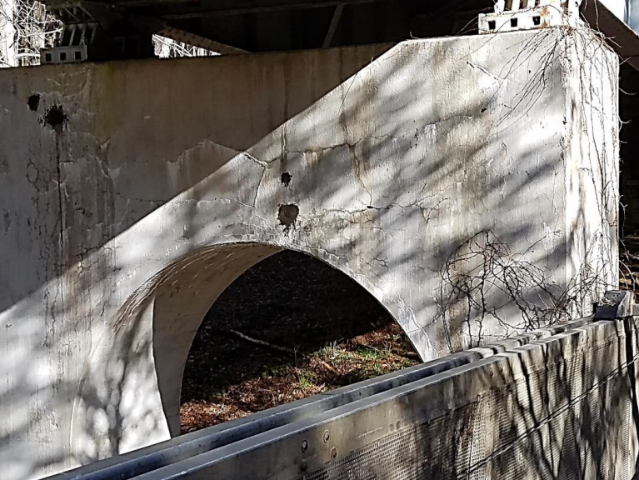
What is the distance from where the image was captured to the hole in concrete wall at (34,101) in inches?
248

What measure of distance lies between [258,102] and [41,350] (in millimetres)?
2417

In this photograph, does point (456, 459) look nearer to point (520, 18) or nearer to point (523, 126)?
point (523, 126)

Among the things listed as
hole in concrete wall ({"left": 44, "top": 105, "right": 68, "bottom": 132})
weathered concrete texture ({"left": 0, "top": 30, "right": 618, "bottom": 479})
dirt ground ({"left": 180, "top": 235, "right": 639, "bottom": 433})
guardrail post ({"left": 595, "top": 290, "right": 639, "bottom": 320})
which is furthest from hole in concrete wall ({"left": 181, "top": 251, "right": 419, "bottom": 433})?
guardrail post ({"left": 595, "top": 290, "right": 639, "bottom": 320})

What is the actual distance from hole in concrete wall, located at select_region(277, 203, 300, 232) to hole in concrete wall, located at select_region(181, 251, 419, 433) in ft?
18.0

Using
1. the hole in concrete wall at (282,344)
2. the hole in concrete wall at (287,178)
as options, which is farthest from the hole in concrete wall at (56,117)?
the hole in concrete wall at (282,344)

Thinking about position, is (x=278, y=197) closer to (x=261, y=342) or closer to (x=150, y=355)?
(x=150, y=355)

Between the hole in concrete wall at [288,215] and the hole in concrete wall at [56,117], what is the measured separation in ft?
5.93

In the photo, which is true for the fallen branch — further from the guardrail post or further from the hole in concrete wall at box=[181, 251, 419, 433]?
the guardrail post

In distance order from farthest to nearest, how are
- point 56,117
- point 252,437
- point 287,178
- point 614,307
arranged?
point 56,117
point 287,178
point 614,307
point 252,437

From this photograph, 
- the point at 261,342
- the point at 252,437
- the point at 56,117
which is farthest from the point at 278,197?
the point at 261,342

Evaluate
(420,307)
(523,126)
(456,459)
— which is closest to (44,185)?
(420,307)

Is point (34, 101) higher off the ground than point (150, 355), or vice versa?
point (34, 101)

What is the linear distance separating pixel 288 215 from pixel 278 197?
5.4 inches

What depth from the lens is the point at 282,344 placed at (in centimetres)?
1345
